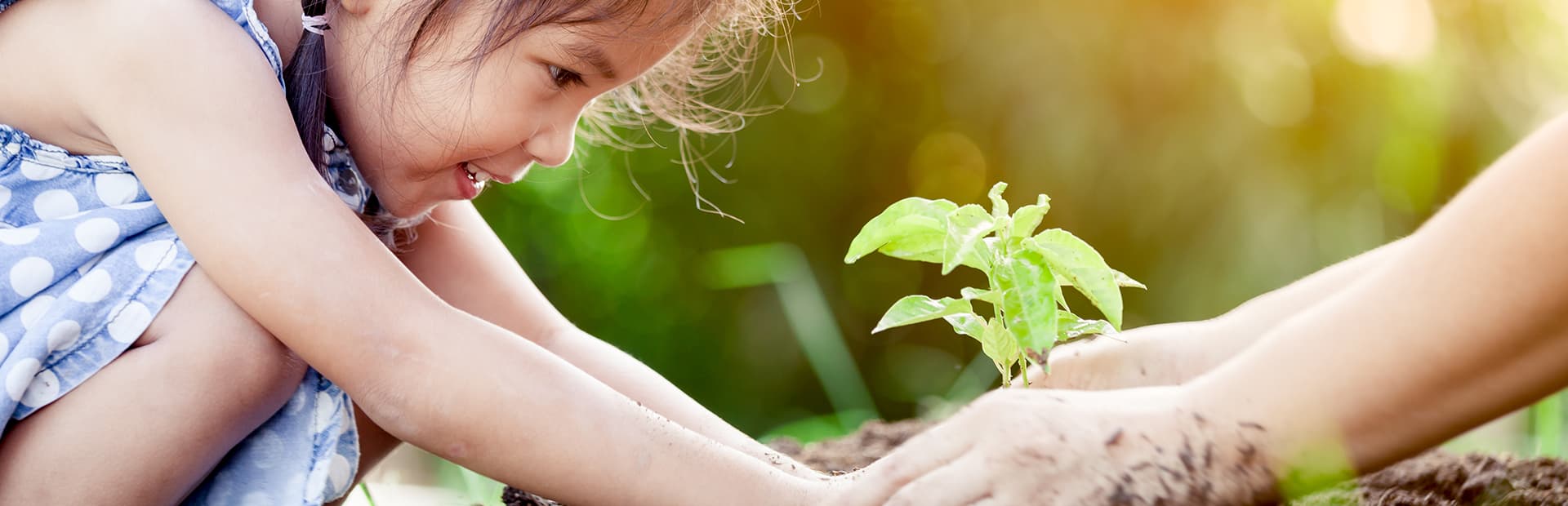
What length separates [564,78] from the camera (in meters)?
1.26

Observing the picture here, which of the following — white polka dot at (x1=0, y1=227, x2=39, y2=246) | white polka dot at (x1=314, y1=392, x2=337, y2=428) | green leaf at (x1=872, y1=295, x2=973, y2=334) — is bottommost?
white polka dot at (x1=314, y1=392, x2=337, y2=428)

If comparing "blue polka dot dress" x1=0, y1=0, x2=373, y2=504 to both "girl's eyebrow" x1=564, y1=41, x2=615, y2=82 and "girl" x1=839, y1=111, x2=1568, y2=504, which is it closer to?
"girl's eyebrow" x1=564, y1=41, x2=615, y2=82

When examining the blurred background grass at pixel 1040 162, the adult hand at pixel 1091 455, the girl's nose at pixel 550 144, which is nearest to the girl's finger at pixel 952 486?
the adult hand at pixel 1091 455

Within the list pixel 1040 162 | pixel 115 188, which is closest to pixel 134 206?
A: pixel 115 188

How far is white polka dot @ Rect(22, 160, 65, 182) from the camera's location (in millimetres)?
1203

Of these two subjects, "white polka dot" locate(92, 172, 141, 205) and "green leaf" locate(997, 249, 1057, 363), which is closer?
"green leaf" locate(997, 249, 1057, 363)

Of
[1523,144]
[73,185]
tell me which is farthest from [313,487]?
[1523,144]

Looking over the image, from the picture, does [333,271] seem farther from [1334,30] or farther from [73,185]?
[1334,30]

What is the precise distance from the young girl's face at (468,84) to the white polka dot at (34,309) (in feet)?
1.14

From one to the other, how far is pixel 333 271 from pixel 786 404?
6.42 ft

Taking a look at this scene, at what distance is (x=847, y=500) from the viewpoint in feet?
3.55

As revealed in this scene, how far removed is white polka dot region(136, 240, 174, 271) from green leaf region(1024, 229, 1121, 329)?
33.6 inches

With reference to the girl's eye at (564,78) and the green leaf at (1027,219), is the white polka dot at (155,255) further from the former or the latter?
the green leaf at (1027,219)

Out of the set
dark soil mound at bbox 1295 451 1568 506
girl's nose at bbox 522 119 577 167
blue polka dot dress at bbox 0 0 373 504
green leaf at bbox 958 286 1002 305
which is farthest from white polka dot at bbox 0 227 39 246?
dark soil mound at bbox 1295 451 1568 506
